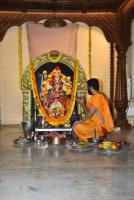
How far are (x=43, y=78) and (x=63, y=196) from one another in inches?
134

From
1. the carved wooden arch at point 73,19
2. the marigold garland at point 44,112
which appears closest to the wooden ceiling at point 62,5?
the carved wooden arch at point 73,19

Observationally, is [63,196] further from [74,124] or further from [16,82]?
[16,82]

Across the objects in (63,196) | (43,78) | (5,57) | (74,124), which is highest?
(5,57)

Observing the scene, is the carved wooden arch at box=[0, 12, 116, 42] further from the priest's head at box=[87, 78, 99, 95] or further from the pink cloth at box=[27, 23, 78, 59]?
the priest's head at box=[87, 78, 99, 95]

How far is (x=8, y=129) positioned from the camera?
7281mm

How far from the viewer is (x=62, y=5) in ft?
23.5

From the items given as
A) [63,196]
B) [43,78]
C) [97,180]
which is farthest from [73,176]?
[43,78]

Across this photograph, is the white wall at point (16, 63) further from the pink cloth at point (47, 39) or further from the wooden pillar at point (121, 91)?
the wooden pillar at point (121, 91)

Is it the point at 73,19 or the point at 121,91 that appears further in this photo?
the point at 73,19

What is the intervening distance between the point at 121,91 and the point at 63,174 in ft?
12.4

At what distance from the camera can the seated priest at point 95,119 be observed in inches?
221

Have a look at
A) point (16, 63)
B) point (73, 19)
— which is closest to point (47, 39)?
point (73, 19)

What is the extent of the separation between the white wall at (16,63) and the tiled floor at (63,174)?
9.13 feet

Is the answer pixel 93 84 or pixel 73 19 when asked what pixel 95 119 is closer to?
pixel 93 84
